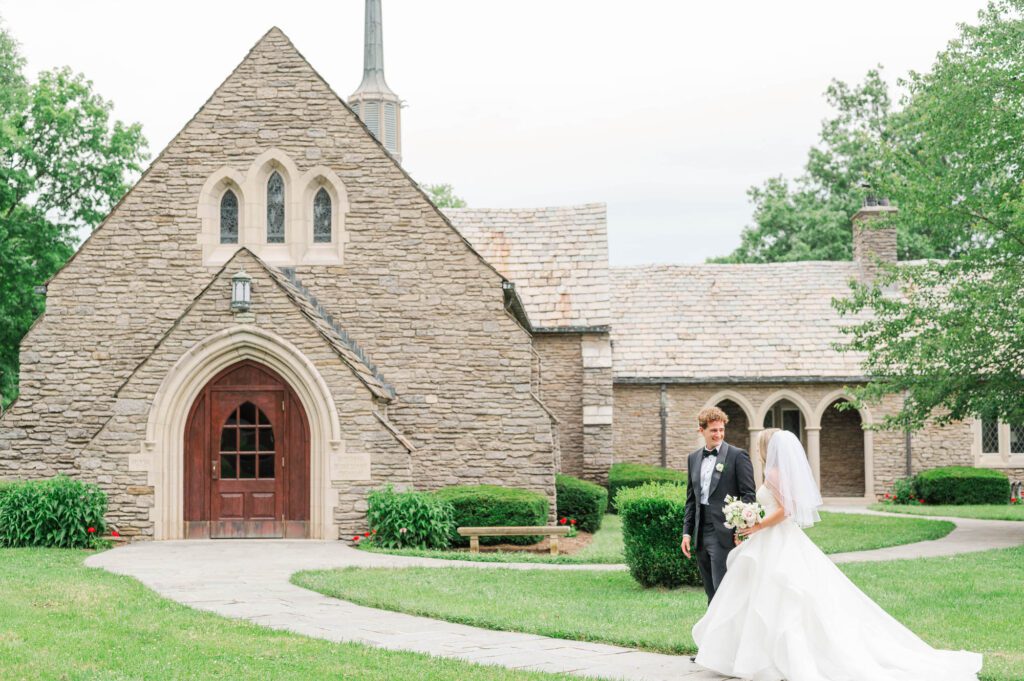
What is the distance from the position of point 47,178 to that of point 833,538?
22.0m

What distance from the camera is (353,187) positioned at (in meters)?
19.2

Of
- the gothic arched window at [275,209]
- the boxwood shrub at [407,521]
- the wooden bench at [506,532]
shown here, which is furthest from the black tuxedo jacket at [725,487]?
the gothic arched window at [275,209]

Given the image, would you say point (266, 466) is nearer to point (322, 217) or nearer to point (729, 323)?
point (322, 217)

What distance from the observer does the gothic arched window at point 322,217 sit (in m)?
19.4

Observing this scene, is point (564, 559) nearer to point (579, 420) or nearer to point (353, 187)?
point (353, 187)

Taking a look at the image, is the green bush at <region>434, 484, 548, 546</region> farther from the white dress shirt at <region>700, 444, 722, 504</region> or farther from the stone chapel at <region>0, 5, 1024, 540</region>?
the white dress shirt at <region>700, 444, 722, 504</region>

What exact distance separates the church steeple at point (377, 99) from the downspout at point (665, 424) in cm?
1348

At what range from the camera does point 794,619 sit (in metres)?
7.60

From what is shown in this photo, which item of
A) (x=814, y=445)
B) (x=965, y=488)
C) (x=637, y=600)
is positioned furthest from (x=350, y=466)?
(x=965, y=488)

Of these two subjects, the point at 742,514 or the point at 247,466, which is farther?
the point at 247,466

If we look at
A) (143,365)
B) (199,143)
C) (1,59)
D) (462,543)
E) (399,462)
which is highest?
(1,59)

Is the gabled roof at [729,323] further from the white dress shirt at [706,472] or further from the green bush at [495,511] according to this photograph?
the white dress shirt at [706,472]

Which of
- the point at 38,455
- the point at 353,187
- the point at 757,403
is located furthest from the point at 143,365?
the point at 757,403

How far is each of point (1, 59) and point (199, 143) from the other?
52.2 ft
